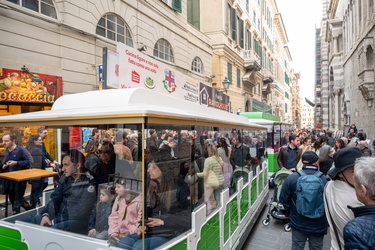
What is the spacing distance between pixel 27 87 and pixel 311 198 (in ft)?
25.6

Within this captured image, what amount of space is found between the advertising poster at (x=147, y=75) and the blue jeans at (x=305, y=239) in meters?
4.12

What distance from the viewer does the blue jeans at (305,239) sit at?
3.24 m

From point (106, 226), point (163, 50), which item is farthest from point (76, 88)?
point (106, 226)

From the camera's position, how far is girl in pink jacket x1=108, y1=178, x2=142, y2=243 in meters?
2.40

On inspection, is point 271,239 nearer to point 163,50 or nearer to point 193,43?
point 163,50

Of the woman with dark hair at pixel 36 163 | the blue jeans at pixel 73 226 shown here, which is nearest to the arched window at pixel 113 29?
the woman with dark hair at pixel 36 163

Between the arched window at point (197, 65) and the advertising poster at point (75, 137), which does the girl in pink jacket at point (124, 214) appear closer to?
the advertising poster at point (75, 137)

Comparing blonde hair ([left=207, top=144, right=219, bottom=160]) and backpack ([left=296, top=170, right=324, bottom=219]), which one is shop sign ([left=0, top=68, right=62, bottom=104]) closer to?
blonde hair ([left=207, top=144, right=219, bottom=160])

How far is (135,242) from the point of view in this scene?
231 cm

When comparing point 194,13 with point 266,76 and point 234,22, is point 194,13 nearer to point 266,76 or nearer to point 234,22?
point 234,22

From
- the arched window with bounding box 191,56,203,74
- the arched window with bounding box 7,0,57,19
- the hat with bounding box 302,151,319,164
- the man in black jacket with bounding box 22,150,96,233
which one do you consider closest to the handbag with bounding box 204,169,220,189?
the hat with bounding box 302,151,319,164

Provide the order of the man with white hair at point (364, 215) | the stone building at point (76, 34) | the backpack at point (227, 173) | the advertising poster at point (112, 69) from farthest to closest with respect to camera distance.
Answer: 1. the stone building at point (76, 34)
2. the advertising poster at point (112, 69)
3. the backpack at point (227, 173)
4. the man with white hair at point (364, 215)

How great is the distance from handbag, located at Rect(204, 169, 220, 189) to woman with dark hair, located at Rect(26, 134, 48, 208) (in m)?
2.55

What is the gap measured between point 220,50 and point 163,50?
9.01 meters
